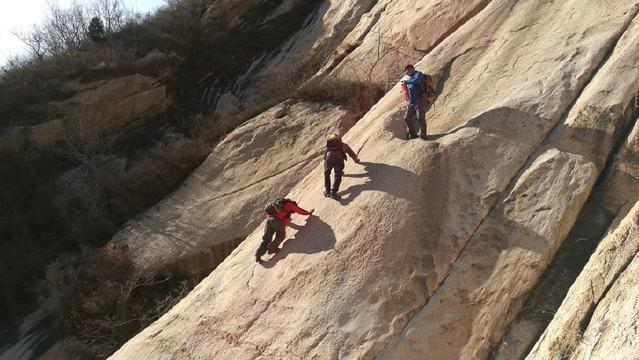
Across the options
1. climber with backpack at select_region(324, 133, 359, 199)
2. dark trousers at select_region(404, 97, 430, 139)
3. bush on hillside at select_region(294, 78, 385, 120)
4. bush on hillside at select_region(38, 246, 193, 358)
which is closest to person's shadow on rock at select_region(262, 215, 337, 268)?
climber with backpack at select_region(324, 133, 359, 199)

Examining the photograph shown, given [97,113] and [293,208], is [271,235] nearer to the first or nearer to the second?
[293,208]

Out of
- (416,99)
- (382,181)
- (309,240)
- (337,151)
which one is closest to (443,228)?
(382,181)

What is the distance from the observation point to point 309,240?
27.2 feet

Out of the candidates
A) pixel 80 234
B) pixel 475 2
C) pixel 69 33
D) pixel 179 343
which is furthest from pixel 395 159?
pixel 69 33

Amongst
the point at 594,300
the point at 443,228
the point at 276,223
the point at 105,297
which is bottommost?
the point at 594,300

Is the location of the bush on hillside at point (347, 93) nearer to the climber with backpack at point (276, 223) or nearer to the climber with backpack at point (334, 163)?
the climber with backpack at point (334, 163)

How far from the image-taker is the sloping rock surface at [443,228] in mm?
6859

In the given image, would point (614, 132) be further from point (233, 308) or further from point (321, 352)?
point (233, 308)

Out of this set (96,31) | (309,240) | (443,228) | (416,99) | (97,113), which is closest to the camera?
(443,228)

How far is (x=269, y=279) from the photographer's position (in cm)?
807

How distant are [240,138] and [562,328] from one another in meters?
9.08

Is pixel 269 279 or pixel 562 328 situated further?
pixel 269 279

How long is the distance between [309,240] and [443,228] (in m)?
2.03

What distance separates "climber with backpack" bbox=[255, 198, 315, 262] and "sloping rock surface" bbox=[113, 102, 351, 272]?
2.88 m
